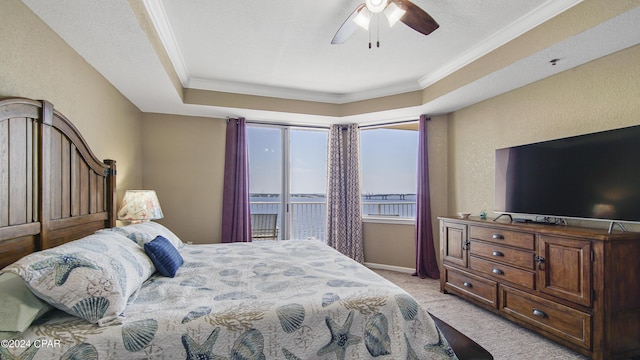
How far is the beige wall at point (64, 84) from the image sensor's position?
1.61 m

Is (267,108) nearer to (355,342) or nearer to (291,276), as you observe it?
(291,276)

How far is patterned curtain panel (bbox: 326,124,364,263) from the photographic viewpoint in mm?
4664

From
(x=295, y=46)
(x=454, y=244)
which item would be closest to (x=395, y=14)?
(x=295, y=46)

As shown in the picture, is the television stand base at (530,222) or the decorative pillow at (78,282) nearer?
the decorative pillow at (78,282)

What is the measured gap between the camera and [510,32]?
8.22 feet

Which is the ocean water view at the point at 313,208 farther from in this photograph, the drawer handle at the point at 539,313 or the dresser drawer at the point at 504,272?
the drawer handle at the point at 539,313

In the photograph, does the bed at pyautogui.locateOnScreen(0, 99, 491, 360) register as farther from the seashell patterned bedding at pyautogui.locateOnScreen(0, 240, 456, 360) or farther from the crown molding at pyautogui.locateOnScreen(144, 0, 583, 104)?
the crown molding at pyautogui.locateOnScreen(144, 0, 583, 104)

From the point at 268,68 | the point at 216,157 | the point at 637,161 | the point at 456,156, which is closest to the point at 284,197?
the point at 216,157

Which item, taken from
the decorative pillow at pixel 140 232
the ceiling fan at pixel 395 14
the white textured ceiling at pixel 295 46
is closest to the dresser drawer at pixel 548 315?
the white textured ceiling at pixel 295 46

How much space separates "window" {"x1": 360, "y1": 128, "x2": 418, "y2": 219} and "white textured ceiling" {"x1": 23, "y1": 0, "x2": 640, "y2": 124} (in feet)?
2.95

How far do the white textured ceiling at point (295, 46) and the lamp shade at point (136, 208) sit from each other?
1156 millimetres

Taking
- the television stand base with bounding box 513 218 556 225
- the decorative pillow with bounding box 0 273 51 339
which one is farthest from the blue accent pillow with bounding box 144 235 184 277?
the television stand base with bounding box 513 218 556 225

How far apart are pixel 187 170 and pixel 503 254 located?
4036 millimetres

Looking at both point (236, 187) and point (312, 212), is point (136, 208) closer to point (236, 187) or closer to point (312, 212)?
point (236, 187)
